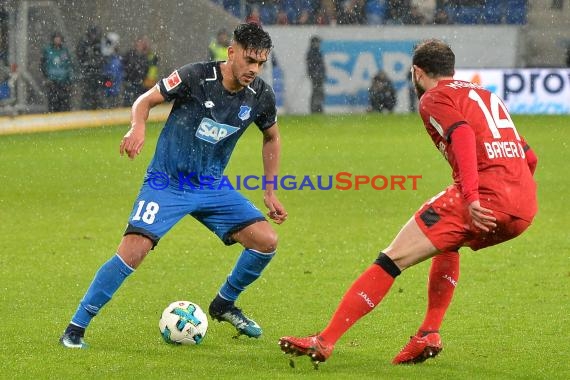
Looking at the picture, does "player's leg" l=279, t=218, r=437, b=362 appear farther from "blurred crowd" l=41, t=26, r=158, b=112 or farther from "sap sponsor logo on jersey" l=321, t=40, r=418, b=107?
"blurred crowd" l=41, t=26, r=158, b=112

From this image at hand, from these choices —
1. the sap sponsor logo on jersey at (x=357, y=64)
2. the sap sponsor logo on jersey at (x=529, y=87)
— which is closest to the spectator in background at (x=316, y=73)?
the sap sponsor logo on jersey at (x=357, y=64)

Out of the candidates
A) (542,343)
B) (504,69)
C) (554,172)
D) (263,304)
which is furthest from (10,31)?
(542,343)

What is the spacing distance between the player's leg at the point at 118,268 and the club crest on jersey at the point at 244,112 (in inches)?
29.2

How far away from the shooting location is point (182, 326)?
6.25 metres

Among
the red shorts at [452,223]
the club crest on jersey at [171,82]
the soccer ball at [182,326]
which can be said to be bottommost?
the soccer ball at [182,326]

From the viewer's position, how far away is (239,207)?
6.52 m

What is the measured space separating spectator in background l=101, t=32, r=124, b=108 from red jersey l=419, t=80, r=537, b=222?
64.9ft

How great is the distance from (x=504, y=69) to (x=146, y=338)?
17717 mm

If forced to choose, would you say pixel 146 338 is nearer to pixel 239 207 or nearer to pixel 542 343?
pixel 239 207

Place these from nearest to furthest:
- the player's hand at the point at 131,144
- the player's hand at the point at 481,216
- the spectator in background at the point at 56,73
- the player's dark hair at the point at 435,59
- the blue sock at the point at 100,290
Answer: the player's hand at the point at 481,216
the player's dark hair at the point at 435,59
the player's hand at the point at 131,144
the blue sock at the point at 100,290
the spectator in background at the point at 56,73

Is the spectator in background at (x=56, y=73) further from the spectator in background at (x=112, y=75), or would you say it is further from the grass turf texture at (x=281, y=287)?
the grass turf texture at (x=281, y=287)

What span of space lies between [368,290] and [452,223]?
0.53 metres

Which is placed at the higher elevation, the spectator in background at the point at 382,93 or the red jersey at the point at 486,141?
the red jersey at the point at 486,141

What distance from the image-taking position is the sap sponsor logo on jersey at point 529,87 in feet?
74.7
